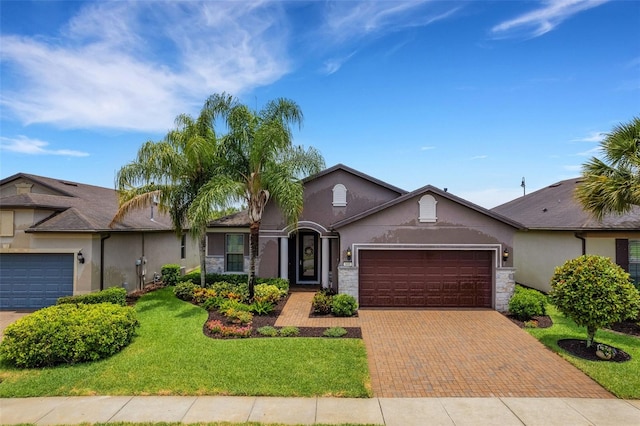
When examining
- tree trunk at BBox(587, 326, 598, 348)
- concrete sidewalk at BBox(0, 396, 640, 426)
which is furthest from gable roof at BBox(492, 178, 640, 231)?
concrete sidewalk at BBox(0, 396, 640, 426)

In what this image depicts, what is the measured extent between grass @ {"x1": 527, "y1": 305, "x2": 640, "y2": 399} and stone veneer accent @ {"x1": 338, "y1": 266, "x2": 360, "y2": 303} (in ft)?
19.0

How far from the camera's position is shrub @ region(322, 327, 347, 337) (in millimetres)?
10051

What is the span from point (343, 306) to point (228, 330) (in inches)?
162

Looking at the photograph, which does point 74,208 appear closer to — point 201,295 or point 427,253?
point 201,295

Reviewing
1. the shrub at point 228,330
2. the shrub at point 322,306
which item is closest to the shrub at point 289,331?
the shrub at point 228,330

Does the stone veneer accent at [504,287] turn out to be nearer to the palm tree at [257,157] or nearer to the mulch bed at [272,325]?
the mulch bed at [272,325]

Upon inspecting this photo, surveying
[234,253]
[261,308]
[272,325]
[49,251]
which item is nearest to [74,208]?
[49,251]

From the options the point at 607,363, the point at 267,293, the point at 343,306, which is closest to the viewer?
the point at 607,363

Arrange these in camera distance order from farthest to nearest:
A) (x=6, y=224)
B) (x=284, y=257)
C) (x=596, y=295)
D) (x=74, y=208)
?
(x=284, y=257), (x=74, y=208), (x=6, y=224), (x=596, y=295)

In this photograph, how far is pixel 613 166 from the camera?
37.7 ft

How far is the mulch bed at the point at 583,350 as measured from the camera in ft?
28.2

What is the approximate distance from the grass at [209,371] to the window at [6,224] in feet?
24.2

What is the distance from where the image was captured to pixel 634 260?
44.9ft

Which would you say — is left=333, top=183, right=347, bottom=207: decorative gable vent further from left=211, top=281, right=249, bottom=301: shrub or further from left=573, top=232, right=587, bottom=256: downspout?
left=573, top=232, right=587, bottom=256: downspout
